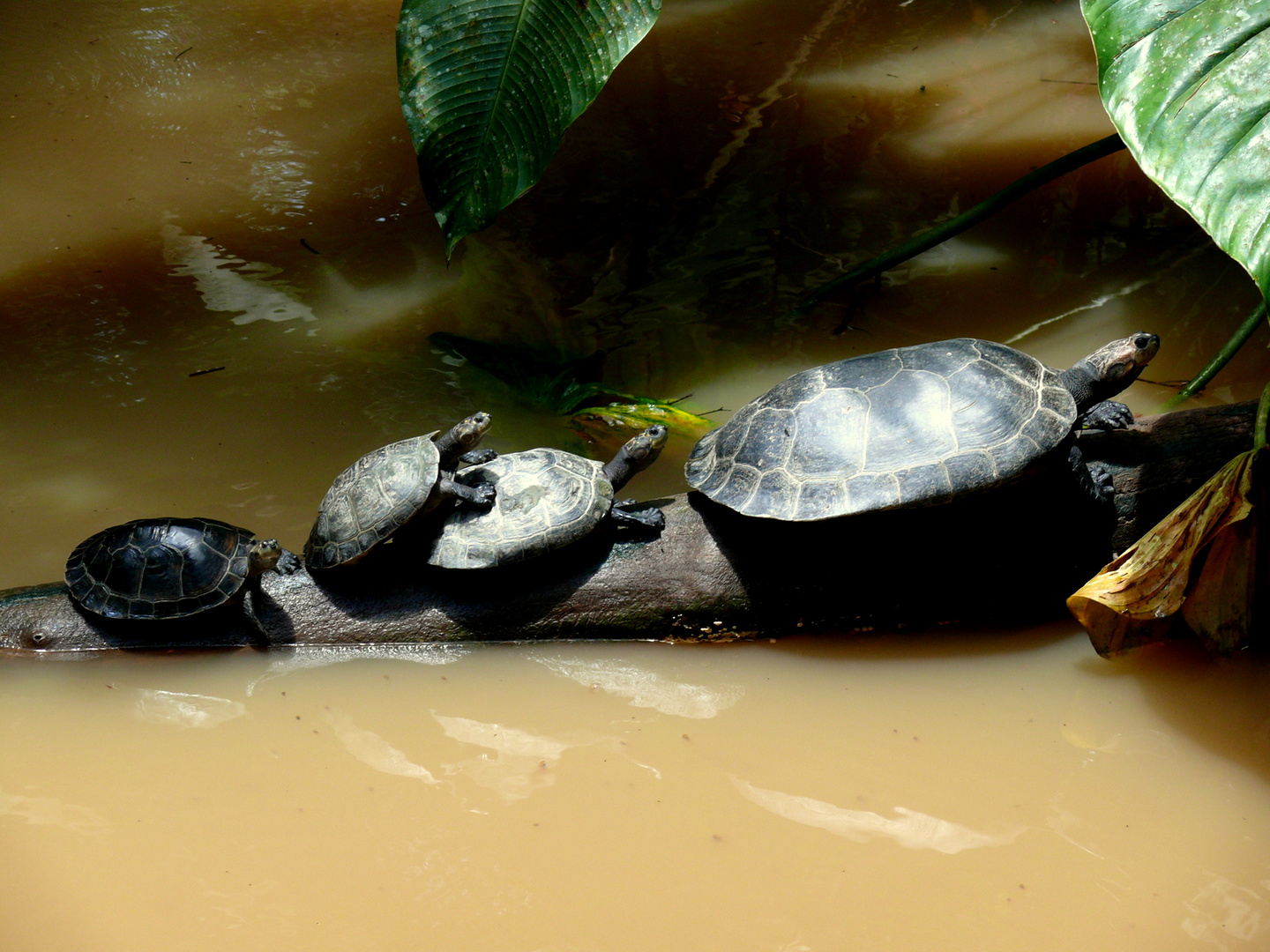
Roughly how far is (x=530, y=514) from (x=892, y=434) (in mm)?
1143

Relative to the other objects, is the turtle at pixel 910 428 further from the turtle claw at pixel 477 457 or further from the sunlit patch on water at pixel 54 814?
the sunlit patch on water at pixel 54 814

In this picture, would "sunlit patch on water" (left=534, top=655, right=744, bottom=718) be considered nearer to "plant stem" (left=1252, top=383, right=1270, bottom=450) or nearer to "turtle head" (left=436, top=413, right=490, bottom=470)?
"turtle head" (left=436, top=413, right=490, bottom=470)

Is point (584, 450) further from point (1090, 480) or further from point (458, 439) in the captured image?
point (1090, 480)

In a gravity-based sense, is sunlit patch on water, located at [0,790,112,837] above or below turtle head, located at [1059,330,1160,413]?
below

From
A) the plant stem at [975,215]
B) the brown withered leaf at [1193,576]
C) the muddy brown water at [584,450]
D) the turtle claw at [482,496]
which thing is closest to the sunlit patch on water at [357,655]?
the muddy brown water at [584,450]

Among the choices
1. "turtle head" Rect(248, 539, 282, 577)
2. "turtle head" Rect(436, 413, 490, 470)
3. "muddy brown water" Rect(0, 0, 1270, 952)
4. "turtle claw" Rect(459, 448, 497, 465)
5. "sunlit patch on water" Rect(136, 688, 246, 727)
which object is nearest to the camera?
"muddy brown water" Rect(0, 0, 1270, 952)

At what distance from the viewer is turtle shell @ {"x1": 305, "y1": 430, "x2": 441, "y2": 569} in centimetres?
279

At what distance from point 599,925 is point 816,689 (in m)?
1.03

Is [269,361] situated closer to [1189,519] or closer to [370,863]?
[370,863]

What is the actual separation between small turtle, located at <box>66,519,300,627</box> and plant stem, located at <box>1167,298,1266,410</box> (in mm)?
3401

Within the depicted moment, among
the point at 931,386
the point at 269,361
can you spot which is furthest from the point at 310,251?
the point at 931,386

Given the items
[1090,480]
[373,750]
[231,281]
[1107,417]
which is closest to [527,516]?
[373,750]

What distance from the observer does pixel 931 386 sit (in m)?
2.79

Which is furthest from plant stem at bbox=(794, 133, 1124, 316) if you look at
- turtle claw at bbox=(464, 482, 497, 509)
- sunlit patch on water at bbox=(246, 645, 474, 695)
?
sunlit patch on water at bbox=(246, 645, 474, 695)
